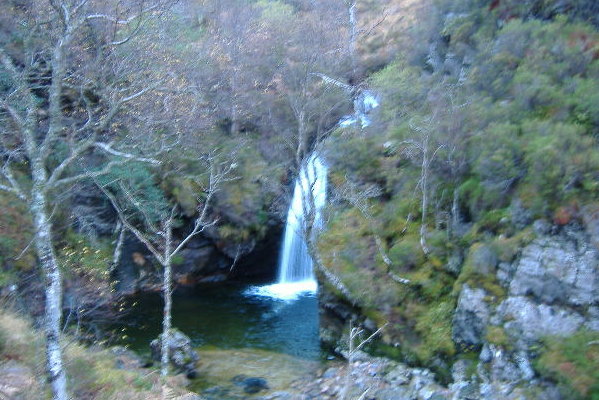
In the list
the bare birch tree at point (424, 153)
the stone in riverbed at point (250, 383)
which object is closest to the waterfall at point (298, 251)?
the bare birch tree at point (424, 153)

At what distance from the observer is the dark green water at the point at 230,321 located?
1718 cm

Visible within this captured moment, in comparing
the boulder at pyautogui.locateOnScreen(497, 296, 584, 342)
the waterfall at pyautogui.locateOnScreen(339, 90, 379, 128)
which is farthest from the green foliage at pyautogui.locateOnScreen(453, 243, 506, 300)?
the waterfall at pyautogui.locateOnScreen(339, 90, 379, 128)

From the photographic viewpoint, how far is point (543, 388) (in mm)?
10656

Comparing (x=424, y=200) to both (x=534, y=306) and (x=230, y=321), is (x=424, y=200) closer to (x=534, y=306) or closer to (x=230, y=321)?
(x=534, y=306)

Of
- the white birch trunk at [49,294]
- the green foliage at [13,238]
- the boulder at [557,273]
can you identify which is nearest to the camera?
the white birch trunk at [49,294]

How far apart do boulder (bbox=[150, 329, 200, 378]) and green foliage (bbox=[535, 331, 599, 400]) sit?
899 centimetres

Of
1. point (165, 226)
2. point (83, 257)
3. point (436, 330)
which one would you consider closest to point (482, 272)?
point (436, 330)

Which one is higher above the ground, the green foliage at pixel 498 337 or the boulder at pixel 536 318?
the boulder at pixel 536 318

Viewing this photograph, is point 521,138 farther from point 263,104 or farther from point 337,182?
point 263,104

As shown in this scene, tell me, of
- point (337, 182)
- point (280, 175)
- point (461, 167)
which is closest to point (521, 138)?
point (461, 167)

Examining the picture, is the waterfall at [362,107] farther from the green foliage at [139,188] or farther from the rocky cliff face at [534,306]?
the rocky cliff face at [534,306]

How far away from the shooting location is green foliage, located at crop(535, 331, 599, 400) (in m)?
9.62

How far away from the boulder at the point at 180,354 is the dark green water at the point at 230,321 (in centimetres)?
130

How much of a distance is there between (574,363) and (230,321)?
40.2 feet
